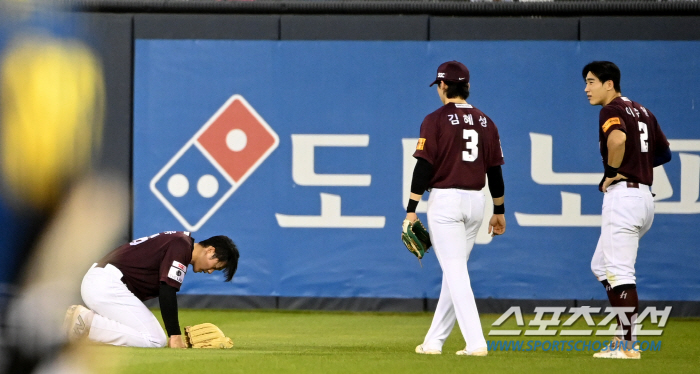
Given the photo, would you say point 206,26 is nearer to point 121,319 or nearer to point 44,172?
point 121,319

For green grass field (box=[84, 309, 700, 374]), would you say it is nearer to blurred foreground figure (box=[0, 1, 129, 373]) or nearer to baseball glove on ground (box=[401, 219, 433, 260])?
baseball glove on ground (box=[401, 219, 433, 260])

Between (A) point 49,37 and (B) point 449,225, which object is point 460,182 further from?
(A) point 49,37

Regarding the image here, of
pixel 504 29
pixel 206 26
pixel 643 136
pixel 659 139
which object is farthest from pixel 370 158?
pixel 643 136

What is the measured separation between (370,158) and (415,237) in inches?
157

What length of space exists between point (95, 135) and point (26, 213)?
0.41 feet

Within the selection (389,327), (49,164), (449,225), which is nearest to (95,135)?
(49,164)

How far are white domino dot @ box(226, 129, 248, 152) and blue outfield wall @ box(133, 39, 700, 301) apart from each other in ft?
0.04

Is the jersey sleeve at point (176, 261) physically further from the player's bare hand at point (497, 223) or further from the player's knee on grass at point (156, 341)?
the player's bare hand at point (497, 223)

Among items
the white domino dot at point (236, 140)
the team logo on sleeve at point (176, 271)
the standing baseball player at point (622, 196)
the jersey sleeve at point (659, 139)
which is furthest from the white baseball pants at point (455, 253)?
the white domino dot at point (236, 140)

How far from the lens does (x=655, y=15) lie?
9188mm

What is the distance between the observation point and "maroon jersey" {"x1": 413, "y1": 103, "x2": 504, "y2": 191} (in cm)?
524

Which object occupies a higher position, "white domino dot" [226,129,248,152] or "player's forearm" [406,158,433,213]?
"white domino dot" [226,129,248,152]

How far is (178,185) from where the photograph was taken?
9.43 meters

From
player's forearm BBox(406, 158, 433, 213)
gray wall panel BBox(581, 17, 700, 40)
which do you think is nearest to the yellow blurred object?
player's forearm BBox(406, 158, 433, 213)
